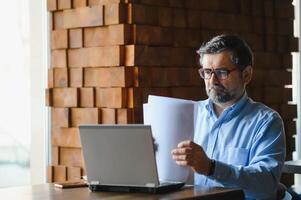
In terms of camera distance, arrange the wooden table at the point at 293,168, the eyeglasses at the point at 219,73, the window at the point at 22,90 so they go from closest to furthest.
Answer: the eyeglasses at the point at 219,73, the wooden table at the point at 293,168, the window at the point at 22,90

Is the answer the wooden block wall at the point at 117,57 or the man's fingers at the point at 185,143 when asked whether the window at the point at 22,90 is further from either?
the man's fingers at the point at 185,143

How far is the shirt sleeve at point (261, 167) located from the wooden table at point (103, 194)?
8 centimetres

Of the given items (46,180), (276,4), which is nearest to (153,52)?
(46,180)

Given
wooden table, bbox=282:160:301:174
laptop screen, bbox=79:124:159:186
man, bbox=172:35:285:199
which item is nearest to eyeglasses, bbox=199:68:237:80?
man, bbox=172:35:285:199

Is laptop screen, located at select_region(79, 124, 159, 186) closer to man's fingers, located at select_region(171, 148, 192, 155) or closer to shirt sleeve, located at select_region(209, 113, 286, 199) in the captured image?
man's fingers, located at select_region(171, 148, 192, 155)

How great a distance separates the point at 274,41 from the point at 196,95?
87 cm

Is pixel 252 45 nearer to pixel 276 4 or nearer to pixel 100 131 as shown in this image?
pixel 276 4

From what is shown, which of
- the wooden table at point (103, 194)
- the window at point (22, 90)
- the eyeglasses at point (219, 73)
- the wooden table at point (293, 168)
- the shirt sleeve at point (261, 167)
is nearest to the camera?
the wooden table at point (103, 194)

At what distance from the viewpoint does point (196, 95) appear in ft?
12.9

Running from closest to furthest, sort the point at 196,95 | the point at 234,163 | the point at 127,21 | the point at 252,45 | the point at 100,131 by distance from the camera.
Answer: the point at 100,131 < the point at 234,163 < the point at 127,21 < the point at 196,95 < the point at 252,45

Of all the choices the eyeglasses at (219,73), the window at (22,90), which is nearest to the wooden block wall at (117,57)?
the window at (22,90)

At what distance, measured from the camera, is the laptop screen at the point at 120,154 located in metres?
2.54

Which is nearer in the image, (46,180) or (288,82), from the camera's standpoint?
(46,180)

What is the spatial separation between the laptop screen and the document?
251 millimetres
